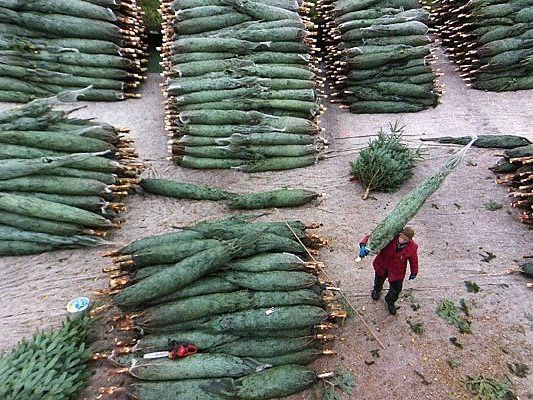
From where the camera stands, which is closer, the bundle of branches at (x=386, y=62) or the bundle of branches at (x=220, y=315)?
the bundle of branches at (x=220, y=315)

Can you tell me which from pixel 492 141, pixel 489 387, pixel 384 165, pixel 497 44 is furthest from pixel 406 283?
pixel 497 44

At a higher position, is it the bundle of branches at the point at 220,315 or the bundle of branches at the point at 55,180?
the bundle of branches at the point at 55,180

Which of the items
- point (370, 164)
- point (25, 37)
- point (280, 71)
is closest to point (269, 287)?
point (370, 164)

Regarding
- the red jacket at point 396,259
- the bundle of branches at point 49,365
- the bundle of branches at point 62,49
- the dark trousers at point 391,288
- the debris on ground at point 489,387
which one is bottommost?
the debris on ground at point 489,387

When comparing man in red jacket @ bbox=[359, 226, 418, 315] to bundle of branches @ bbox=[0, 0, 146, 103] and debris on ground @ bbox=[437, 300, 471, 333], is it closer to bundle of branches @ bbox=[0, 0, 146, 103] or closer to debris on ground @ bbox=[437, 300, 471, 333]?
debris on ground @ bbox=[437, 300, 471, 333]

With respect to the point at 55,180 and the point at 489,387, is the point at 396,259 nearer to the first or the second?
the point at 489,387

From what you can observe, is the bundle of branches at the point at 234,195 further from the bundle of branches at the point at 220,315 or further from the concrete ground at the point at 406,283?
the bundle of branches at the point at 220,315

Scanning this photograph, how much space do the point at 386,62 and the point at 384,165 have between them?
384cm

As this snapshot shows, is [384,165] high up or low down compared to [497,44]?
down

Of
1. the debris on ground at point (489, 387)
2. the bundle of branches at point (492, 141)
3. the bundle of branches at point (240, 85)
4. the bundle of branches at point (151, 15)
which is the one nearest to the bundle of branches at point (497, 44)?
the bundle of branches at point (492, 141)

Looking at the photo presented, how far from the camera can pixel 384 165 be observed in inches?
328

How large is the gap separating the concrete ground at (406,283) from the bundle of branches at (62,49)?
1038mm

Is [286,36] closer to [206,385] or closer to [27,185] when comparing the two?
[27,185]

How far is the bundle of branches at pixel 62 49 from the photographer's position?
1018 centimetres
